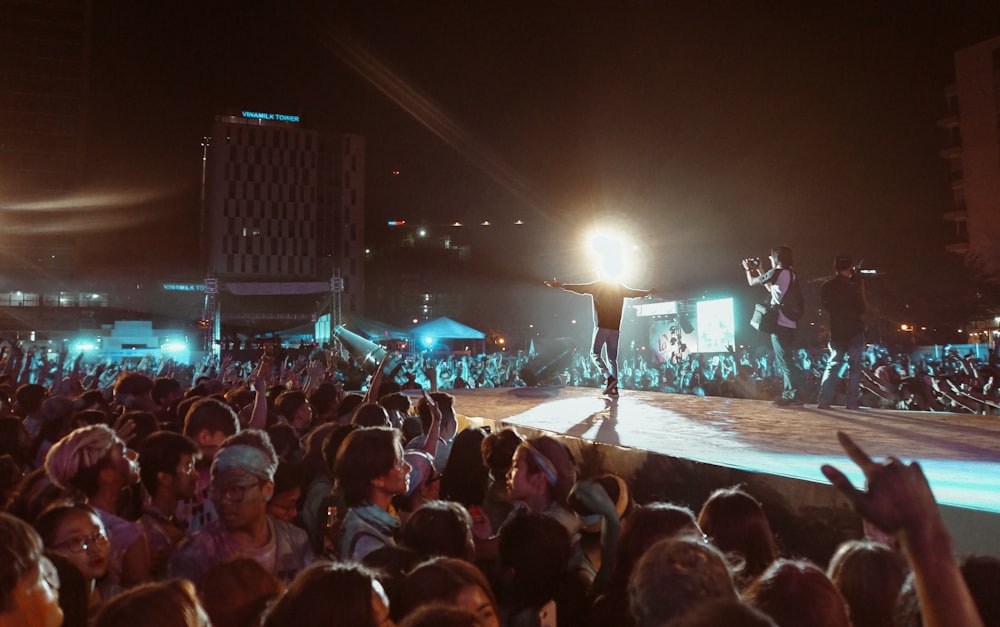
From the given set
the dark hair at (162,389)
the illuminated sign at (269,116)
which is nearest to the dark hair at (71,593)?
the dark hair at (162,389)

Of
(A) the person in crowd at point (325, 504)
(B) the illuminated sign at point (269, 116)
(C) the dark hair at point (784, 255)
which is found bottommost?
(A) the person in crowd at point (325, 504)

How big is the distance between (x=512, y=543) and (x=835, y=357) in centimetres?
621

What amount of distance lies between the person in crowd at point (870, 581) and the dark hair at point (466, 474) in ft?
8.53

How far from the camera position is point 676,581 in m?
1.76

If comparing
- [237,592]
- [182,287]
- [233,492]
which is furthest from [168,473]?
[182,287]

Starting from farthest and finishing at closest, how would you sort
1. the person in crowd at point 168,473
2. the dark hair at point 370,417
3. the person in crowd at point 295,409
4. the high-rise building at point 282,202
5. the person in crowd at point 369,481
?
1. the high-rise building at point 282,202
2. the person in crowd at point 295,409
3. the dark hair at point 370,417
4. the person in crowd at point 168,473
5. the person in crowd at point 369,481

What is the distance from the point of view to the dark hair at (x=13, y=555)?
1.70 m

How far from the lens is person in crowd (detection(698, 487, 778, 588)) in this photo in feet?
8.15

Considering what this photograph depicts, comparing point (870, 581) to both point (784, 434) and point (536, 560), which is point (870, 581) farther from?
point (784, 434)

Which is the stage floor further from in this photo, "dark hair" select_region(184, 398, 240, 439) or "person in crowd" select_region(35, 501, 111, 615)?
"person in crowd" select_region(35, 501, 111, 615)

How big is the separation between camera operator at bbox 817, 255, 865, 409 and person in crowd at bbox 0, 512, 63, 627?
7528 millimetres

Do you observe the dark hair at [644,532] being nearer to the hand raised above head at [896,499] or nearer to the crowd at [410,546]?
the crowd at [410,546]

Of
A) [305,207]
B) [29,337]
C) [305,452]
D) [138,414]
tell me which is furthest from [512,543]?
[305,207]

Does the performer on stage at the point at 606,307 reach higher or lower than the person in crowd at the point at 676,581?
higher
